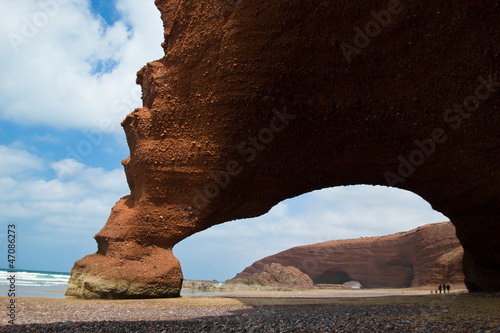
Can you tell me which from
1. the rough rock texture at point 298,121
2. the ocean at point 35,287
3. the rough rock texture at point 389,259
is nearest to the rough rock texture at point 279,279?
the rough rock texture at point 389,259

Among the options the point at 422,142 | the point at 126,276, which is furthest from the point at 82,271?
the point at 422,142

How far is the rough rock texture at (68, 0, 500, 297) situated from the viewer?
22.4 ft

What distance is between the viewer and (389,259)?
3209cm

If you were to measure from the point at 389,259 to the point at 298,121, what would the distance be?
93.5 feet

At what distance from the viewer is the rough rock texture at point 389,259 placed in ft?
80.2

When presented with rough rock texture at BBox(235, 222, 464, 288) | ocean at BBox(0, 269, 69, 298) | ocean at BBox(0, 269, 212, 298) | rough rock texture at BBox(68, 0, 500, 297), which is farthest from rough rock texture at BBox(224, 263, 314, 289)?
rough rock texture at BBox(68, 0, 500, 297)

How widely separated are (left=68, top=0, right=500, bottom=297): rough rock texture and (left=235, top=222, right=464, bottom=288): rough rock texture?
1470cm

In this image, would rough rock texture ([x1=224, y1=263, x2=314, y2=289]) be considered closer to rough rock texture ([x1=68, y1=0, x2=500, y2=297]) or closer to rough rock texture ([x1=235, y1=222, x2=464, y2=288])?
rough rock texture ([x1=235, y1=222, x2=464, y2=288])

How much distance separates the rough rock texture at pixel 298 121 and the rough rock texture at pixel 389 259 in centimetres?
1470

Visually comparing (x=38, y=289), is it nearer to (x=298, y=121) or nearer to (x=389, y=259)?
(x=298, y=121)

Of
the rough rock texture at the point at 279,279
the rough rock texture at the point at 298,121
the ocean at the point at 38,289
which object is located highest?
the rough rock texture at the point at 298,121

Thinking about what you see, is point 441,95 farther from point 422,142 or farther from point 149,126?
point 149,126

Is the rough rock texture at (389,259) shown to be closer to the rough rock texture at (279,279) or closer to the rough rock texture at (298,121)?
the rough rock texture at (279,279)

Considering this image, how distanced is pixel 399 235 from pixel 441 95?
28.0m
